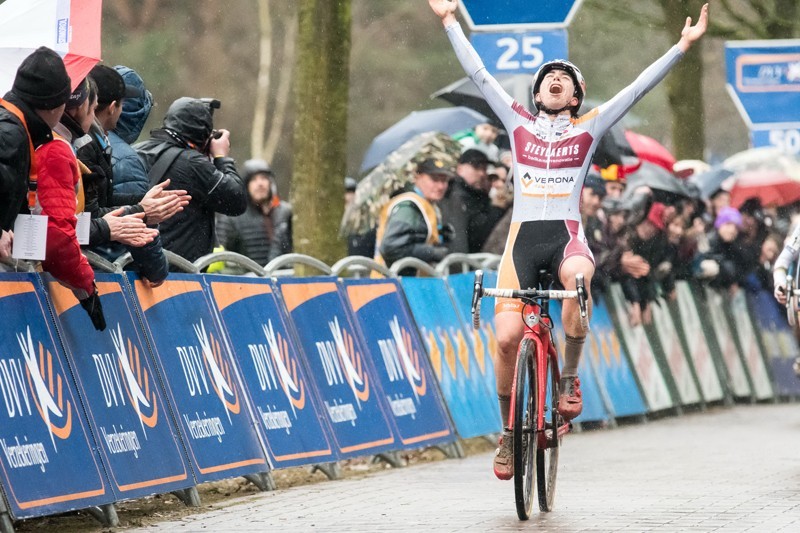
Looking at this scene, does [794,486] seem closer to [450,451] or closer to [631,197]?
[450,451]

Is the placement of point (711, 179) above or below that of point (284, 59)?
below

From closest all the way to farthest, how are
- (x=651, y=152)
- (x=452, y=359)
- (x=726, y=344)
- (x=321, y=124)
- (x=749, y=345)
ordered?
(x=452, y=359) → (x=321, y=124) → (x=726, y=344) → (x=749, y=345) → (x=651, y=152)

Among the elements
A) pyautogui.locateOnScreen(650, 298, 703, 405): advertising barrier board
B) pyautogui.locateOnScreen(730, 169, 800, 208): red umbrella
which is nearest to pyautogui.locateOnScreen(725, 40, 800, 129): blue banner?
pyautogui.locateOnScreen(730, 169, 800, 208): red umbrella

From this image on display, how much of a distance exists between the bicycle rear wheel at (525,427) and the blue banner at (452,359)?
168 inches

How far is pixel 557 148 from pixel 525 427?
1.61m

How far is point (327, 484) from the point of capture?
11.4m

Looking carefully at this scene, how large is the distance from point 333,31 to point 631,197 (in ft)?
16.3

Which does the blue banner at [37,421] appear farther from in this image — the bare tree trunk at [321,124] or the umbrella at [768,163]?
the umbrella at [768,163]

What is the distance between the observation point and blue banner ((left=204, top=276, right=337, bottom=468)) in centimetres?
1092

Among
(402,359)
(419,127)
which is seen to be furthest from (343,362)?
(419,127)

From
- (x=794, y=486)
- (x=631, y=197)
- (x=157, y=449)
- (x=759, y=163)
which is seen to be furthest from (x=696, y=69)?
(x=157, y=449)

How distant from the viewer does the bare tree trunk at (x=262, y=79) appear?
2343 inches

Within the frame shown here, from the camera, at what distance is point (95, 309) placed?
29.9ft

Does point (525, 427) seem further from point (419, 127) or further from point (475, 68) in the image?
point (419, 127)
